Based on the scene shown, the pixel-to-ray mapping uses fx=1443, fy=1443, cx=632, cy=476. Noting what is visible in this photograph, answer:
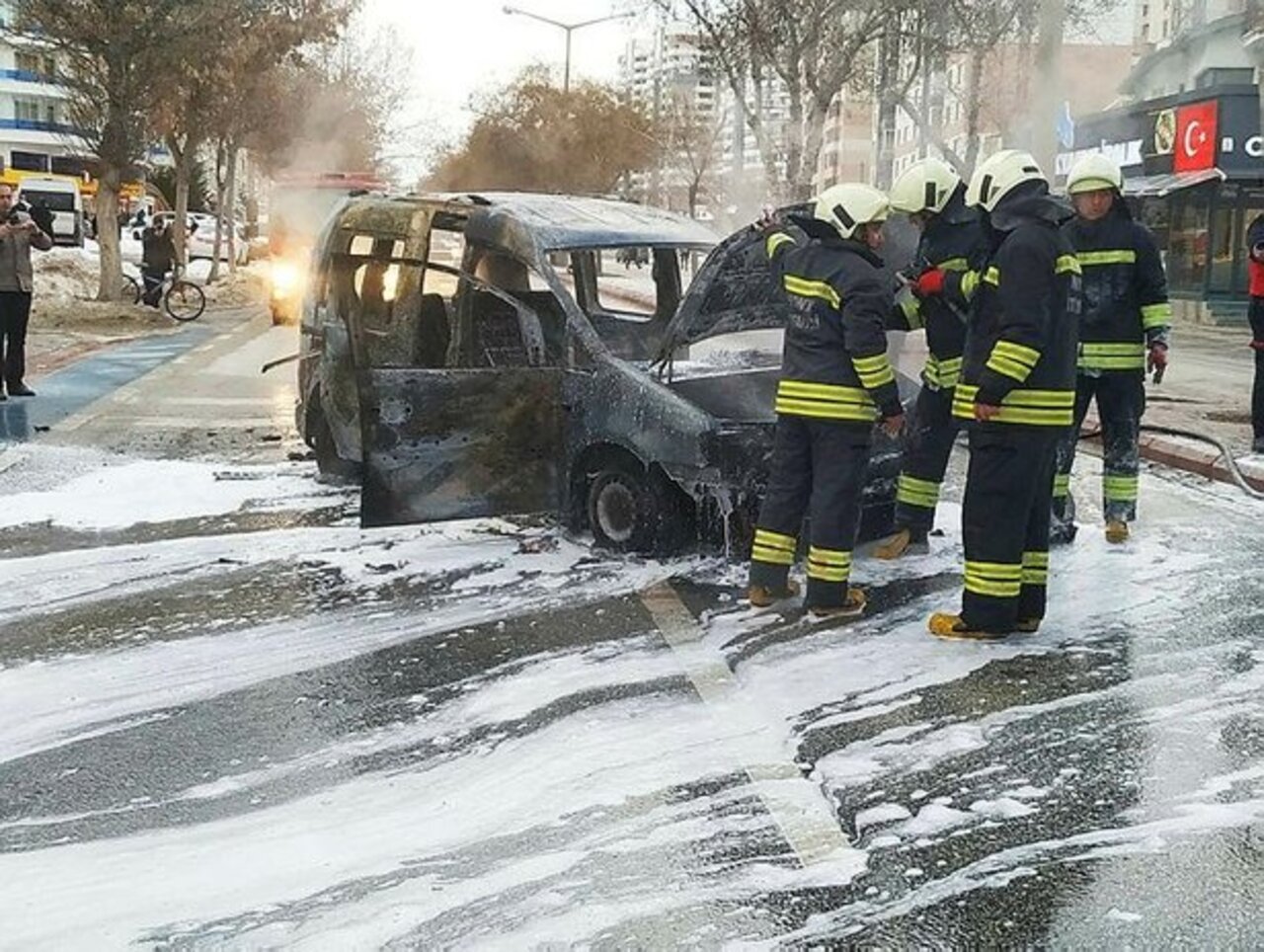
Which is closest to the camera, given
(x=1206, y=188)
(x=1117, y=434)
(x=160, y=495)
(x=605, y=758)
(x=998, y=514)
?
(x=605, y=758)

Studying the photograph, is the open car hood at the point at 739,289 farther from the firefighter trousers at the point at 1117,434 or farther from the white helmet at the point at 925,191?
the firefighter trousers at the point at 1117,434

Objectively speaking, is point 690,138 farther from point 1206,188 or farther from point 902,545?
point 902,545

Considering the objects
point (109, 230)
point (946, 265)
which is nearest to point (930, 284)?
point (946, 265)

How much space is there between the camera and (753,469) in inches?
255

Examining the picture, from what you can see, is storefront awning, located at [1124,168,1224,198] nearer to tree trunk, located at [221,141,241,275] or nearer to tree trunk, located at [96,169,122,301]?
tree trunk, located at [96,169,122,301]

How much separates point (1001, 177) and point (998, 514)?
4.38 ft

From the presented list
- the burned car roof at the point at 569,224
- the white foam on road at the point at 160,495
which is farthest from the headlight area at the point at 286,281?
the burned car roof at the point at 569,224

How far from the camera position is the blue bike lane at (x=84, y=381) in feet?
36.5

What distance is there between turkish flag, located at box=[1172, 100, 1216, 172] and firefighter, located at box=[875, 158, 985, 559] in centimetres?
2135

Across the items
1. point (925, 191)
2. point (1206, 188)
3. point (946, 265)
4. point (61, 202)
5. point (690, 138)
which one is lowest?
point (946, 265)

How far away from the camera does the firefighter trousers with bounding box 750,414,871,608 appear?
5863mm

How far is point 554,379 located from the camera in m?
6.99

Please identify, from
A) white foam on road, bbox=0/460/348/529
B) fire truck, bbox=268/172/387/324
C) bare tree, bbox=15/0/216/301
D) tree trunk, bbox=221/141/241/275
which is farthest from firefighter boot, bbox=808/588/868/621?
tree trunk, bbox=221/141/241/275

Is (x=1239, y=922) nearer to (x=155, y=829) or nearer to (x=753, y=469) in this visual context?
(x=155, y=829)
